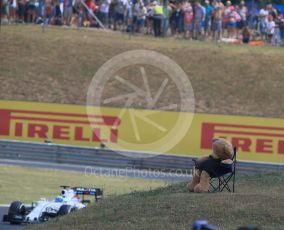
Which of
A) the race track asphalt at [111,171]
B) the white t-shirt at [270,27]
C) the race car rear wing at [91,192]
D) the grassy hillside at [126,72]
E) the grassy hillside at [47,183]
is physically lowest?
the race track asphalt at [111,171]

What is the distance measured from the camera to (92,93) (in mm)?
32375

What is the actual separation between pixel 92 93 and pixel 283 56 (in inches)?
323

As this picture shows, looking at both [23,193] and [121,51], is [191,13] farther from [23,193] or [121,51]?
[23,193]

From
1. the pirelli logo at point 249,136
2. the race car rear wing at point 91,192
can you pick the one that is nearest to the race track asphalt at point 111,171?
the pirelli logo at point 249,136

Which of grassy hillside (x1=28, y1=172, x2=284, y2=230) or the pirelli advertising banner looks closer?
grassy hillside (x1=28, y1=172, x2=284, y2=230)

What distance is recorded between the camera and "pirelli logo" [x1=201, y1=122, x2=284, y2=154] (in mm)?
25844

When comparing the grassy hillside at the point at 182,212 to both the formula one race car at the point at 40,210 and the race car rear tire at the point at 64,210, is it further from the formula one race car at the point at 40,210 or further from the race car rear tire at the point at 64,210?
the formula one race car at the point at 40,210

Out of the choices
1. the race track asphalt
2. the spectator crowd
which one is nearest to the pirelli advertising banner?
the race track asphalt

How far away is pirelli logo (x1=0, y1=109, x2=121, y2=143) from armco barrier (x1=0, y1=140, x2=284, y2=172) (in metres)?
1.48

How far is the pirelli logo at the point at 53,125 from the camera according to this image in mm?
26766

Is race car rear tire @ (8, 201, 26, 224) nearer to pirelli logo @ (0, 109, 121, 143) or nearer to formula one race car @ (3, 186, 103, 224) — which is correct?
formula one race car @ (3, 186, 103, 224)

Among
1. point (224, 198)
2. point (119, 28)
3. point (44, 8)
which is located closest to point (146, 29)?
point (119, 28)

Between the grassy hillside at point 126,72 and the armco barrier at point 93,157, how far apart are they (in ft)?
21.6

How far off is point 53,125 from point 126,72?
7854mm
